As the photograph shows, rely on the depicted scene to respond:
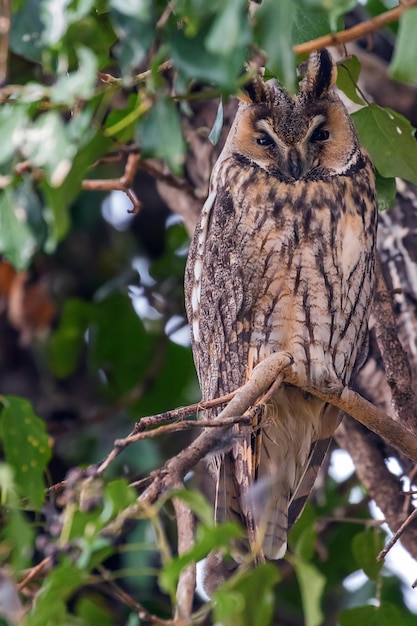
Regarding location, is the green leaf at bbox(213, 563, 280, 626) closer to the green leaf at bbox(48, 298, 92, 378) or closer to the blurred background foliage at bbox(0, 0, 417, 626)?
the blurred background foliage at bbox(0, 0, 417, 626)

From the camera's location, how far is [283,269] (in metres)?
1.92

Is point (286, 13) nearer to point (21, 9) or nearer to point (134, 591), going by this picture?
point (21, 9)

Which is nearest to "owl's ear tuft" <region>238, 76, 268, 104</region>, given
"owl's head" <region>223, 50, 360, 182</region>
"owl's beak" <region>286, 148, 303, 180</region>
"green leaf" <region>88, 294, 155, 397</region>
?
"owl's head" <region>223, 50, 360, 182</region>

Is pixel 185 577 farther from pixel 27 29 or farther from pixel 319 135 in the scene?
pixel 319 135

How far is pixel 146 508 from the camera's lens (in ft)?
3.34

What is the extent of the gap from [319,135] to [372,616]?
0.97 metres

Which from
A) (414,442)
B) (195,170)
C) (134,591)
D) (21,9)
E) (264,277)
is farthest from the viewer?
(134,591)

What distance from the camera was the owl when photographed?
6.29 ft

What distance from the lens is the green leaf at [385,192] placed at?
199cm

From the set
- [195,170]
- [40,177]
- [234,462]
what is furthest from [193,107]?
[40,177]

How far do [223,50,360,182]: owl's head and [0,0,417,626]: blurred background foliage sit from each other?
8cm

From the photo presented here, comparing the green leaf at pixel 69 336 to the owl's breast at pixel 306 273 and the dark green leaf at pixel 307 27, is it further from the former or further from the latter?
the dark green leaf at pixel 307 27

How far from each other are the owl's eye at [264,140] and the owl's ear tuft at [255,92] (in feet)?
0.23

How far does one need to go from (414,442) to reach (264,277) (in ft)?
1.55
